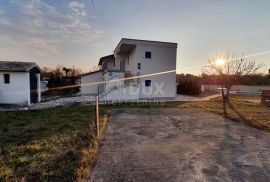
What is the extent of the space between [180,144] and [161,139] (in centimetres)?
64

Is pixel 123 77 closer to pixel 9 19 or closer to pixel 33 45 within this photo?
pixel 33 45

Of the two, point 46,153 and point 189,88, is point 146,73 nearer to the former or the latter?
point 189,88

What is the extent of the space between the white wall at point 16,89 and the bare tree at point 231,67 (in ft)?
55.1

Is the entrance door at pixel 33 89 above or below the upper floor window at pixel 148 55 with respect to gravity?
below

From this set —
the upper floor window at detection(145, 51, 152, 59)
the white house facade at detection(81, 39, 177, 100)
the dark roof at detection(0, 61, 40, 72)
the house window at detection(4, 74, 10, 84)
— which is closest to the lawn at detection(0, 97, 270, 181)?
the dark roof at detection(0, 61, 40, 72)

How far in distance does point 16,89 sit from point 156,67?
11.7 meters

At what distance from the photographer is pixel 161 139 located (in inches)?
220

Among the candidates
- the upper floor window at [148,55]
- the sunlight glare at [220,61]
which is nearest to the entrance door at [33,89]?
the upper floor window at [148,55]

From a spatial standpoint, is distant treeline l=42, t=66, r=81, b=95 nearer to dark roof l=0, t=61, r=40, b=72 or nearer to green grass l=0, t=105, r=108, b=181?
dark roof l=0, t=61, r=40, b=72

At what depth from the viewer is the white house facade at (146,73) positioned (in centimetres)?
1745

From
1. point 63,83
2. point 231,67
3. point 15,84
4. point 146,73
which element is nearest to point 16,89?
point 15,84

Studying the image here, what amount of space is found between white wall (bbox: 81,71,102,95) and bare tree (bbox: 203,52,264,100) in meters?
12.7

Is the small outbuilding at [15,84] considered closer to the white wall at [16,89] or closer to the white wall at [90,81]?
the white wall at [16,89]

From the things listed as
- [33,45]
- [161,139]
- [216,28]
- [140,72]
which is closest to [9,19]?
[33,45]
